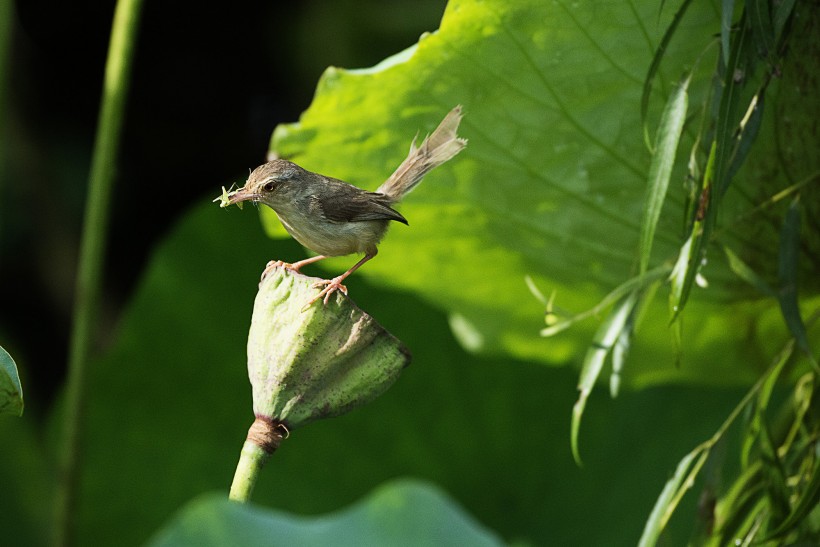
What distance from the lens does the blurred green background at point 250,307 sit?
2.70 feet

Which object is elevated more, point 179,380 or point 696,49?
point 696,49

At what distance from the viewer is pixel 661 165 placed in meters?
0.52

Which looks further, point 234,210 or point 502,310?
point 234,210

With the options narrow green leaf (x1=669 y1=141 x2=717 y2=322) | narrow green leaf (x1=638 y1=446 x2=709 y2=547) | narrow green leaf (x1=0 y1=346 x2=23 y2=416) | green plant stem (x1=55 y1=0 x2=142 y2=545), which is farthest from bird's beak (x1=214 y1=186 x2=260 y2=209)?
green plant stem (x1=55 y1=0 x2=142 y2=545)

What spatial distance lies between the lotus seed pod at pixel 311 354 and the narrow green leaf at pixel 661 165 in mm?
142

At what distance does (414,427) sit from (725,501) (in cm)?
46

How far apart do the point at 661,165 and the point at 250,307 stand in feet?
2.34

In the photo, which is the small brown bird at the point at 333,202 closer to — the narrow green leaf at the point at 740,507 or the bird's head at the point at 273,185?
the bird's head at the point at 273,185

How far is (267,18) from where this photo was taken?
5.85ft

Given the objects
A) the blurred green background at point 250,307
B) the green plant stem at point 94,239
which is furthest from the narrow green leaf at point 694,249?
the green plant stem at point 94,239

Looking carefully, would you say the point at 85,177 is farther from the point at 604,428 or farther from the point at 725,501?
the point at 725,501

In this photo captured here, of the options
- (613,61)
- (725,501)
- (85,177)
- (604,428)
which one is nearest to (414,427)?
(604,428)

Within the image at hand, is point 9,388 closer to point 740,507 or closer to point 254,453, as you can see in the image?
point 254,453

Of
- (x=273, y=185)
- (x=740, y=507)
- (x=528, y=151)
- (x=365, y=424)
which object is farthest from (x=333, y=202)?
(x=365, y=424)
